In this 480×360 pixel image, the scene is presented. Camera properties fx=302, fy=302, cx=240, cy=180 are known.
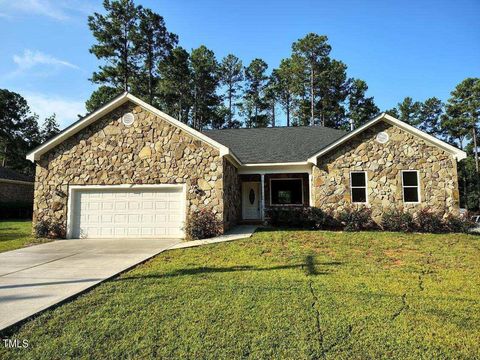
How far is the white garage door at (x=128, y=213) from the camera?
39.1 ft

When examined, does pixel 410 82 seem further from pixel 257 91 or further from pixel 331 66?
pixel 257 91

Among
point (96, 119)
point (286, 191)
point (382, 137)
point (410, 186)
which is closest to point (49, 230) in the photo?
point (96, 119)

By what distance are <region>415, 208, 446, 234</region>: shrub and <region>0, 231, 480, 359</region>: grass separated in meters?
5.13

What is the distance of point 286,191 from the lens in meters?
16.3

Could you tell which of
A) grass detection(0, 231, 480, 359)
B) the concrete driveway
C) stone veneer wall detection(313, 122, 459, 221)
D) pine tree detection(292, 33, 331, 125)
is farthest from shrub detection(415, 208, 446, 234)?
pine tree detection(292, 33, 331, 125)

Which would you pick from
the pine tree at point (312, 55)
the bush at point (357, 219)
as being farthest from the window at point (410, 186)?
the pine tree at point (312, 55)

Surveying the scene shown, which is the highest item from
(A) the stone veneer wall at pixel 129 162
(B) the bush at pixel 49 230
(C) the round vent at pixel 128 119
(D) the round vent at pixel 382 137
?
(C) the round vent at pixel 128 119

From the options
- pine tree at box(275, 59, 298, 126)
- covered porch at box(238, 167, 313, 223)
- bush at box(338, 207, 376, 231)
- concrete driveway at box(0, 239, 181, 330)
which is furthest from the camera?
pine tree at box(275, 59, 298, 126)

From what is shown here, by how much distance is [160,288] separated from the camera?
5336 mm

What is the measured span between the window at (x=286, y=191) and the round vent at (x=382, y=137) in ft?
14.4

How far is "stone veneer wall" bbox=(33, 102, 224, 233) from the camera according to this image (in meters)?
11.7

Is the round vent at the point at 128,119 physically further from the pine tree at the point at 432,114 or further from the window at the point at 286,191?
the pine tree at the point at 432,114

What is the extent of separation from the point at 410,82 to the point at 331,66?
1523 cm

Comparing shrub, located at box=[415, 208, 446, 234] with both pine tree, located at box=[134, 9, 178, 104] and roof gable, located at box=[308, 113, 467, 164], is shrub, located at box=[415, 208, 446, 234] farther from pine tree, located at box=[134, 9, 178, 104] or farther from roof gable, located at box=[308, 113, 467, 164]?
pine tree, located at box=[134, 9, 178, 104]
